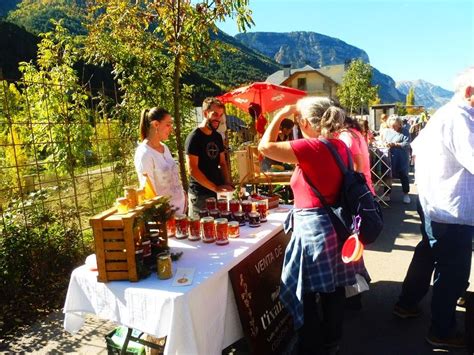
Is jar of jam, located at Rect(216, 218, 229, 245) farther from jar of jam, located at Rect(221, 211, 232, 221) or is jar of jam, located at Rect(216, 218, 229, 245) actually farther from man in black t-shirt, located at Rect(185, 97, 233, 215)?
man in black t-shirt, located at Rect(185, 97, 233, 215)

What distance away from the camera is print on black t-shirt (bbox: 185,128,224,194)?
10.0 ft

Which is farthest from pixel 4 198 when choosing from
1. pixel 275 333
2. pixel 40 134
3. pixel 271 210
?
pixel 275 333

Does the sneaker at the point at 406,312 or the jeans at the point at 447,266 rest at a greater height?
the jeans at the point at 447,266

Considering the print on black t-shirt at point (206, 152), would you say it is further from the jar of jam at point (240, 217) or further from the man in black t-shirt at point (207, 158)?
the jar of jam at point (240, 217)

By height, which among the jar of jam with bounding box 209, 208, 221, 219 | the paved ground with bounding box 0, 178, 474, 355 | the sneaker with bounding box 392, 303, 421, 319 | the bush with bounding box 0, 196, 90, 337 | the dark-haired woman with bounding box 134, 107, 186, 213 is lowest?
the paved ground with bounding box 0, 178, 474, 355

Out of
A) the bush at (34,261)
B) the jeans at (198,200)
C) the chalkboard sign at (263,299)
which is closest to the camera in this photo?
the chalkboard sign at (263,299)

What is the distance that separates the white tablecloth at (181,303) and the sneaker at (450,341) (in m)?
1.41

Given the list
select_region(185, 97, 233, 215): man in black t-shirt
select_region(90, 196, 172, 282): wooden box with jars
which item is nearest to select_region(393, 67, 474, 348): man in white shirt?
select_region(185, 97, 233, 215): man in black t-shirt

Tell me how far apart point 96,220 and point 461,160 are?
2.10 m

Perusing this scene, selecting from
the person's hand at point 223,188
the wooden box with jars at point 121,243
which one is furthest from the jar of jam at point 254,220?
the wooden box with jars at point 121,243

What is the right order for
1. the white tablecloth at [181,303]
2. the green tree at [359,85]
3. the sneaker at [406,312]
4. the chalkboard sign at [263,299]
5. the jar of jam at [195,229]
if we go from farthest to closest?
the green tree at [359,85]
the sneaker at [406,312]
the jar of jam at [195,229]
the chalkboard sign at [263,299]
the white tablecloth at [181,303]

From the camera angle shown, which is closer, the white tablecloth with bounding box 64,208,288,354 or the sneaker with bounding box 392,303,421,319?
the white tablecloth with bounding box 64,208,288,354

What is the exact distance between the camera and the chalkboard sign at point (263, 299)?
6.89 feet

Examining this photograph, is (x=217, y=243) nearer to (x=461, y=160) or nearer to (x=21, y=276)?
(x=461, y=160)
